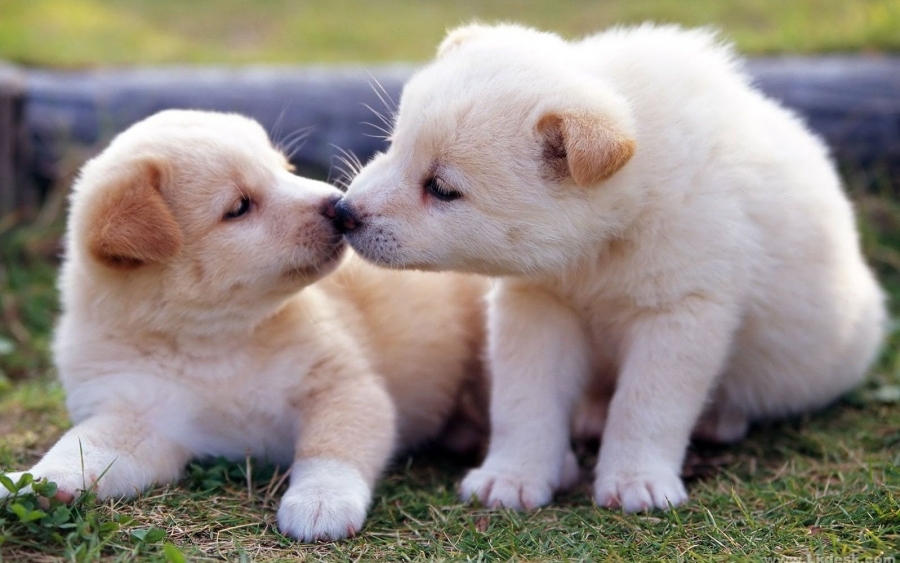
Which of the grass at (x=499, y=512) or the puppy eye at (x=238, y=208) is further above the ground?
the puppy eye at (x=238, y=208)

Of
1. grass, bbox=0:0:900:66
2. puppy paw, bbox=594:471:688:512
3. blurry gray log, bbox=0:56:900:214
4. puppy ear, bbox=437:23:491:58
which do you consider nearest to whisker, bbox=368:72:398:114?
blurry gray log, bbox=0:56:900:214

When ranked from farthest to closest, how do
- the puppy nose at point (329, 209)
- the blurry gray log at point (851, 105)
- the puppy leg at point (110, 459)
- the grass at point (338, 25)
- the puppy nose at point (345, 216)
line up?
the grass at point (338, 25)
the blurry gray log at point (851, 105)
the puppy nose at point (329, 209)
the puppy nose at point (345, 216)
the puppy leg at point (110, 459)

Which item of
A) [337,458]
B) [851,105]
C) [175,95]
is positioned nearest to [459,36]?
[337,458]

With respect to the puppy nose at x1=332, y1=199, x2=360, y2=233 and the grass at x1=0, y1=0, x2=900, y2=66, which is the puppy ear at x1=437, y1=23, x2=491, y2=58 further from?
the grass at x1=0, y1=0, x2=900, y2=66

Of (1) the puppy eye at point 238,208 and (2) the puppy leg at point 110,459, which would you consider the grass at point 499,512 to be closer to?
(2) the puppy leg at point 110,459

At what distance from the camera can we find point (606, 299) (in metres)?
4.35

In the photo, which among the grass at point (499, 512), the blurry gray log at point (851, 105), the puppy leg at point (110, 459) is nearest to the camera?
the grass at point (499, 512)

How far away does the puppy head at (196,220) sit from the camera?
406 centimetres

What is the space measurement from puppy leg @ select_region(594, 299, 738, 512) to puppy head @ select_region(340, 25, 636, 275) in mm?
515

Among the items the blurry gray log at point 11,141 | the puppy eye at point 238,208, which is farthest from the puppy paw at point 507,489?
the blurry gray log at point 11,141

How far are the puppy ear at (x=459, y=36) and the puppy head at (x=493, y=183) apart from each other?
41 cm

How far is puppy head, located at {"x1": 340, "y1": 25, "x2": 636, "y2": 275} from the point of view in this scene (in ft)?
13.1

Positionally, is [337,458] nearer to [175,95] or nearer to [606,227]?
[606,227]

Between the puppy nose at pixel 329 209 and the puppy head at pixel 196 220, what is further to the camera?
the puppy nose at pixel 329 209
